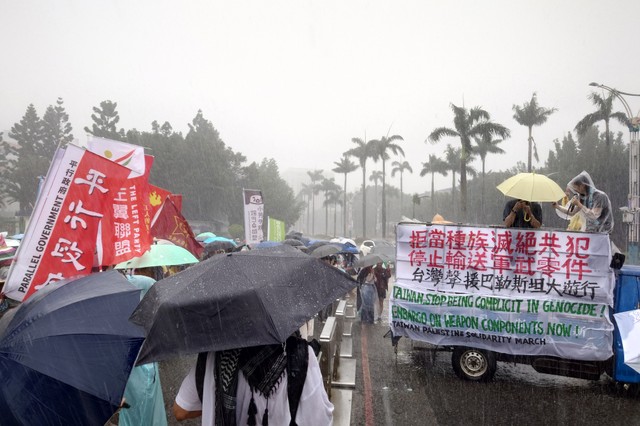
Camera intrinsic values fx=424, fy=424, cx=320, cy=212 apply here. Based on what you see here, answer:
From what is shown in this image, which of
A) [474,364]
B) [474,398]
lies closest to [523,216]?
[474,364]

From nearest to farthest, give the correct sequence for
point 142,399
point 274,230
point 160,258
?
1. point 142,399
2. point 160,258
3. point 274,230

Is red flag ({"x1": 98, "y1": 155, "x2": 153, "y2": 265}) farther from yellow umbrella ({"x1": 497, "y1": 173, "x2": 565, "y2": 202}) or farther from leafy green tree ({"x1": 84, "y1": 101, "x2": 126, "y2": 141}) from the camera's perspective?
leafy green tree ({"x1": 84, "y1": 101, "x2": 126, "y2": 141})

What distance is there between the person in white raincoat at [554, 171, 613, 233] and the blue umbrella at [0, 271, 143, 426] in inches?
249

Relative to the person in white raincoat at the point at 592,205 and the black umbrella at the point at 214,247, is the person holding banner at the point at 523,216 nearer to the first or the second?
the person in white raincoat at the point at 592,205

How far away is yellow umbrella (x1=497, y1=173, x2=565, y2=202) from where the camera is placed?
6031 mm

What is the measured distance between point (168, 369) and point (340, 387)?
3.18 metres

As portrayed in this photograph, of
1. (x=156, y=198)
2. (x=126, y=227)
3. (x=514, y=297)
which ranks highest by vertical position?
(x=156, y=198)

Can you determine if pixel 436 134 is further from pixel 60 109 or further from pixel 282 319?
pixel 60 109

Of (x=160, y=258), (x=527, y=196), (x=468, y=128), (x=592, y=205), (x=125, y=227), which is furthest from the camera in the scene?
(x=468, y=128)

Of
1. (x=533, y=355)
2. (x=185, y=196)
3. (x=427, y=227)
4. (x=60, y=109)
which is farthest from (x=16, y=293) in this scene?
(x=60, y=109)

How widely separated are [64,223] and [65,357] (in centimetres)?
206

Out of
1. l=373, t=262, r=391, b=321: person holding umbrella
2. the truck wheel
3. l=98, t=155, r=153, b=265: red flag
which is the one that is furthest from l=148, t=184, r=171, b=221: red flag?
the truck wheel

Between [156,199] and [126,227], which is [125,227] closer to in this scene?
[126,227]

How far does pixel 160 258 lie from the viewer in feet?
18.8
